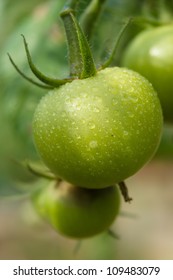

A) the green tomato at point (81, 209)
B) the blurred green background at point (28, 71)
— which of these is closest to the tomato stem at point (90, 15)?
the blurred green background at point (28, 71)

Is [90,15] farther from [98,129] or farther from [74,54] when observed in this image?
[98,129]

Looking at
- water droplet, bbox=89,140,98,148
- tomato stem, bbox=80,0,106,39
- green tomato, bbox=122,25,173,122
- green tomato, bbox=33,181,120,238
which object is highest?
tomato stem, bbox=80,0,106,39

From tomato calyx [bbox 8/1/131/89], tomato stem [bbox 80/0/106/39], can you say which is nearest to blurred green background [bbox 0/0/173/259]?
tomato stem [bbox 80/0/106/39]

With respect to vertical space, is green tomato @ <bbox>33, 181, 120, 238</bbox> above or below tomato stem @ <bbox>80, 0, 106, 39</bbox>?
below

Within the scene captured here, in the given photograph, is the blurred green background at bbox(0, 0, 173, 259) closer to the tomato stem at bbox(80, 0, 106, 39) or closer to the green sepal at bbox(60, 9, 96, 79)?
the tomato stem at bbox(80, 0, 106, 39)

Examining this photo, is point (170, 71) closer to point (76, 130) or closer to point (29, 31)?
point (76, 130)

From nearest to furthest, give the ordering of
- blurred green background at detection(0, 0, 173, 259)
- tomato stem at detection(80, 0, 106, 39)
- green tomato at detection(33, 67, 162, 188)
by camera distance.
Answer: green tomato at detection(33, 67, 162, 188)
tomato stem at detection(80, 0, 106, 39)
blurred green background at detection(0, 0, 173, 259)
